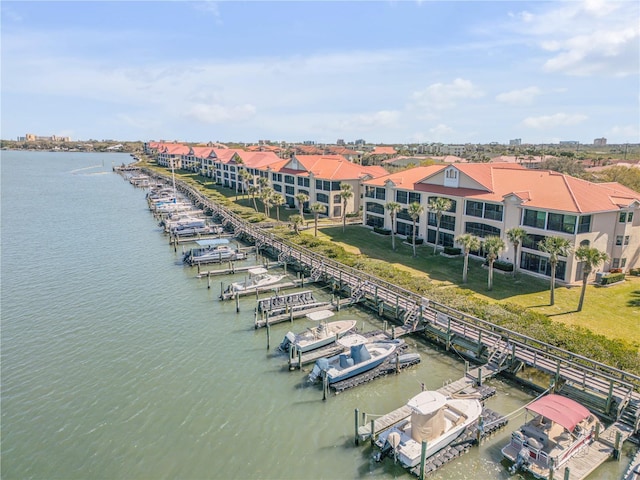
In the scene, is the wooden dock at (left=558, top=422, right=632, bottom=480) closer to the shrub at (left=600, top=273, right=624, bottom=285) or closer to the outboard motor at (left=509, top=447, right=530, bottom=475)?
the outboard motor at (left=509, top=447, right=530, bottom=475)

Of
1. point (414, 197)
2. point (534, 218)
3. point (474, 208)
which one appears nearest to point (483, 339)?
point (534, 218)

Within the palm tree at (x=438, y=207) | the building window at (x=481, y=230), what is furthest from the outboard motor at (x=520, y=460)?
the palm tree at (x=438, y=207)

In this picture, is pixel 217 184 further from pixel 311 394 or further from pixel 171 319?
pixel 311 394

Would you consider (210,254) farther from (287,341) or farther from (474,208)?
(474,208)

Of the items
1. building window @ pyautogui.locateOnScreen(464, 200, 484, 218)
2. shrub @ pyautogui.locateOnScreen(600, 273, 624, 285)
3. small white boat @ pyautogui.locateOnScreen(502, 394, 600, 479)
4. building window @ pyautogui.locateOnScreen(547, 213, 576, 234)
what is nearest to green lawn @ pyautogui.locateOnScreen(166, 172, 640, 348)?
shrub @ pyautogui.locateOnScreen(600, 273, 624, 285)

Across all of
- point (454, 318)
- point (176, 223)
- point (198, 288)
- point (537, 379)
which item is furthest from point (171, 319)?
point (176, 223)

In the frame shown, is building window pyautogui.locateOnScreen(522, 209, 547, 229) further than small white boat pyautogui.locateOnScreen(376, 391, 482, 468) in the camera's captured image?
Yes
